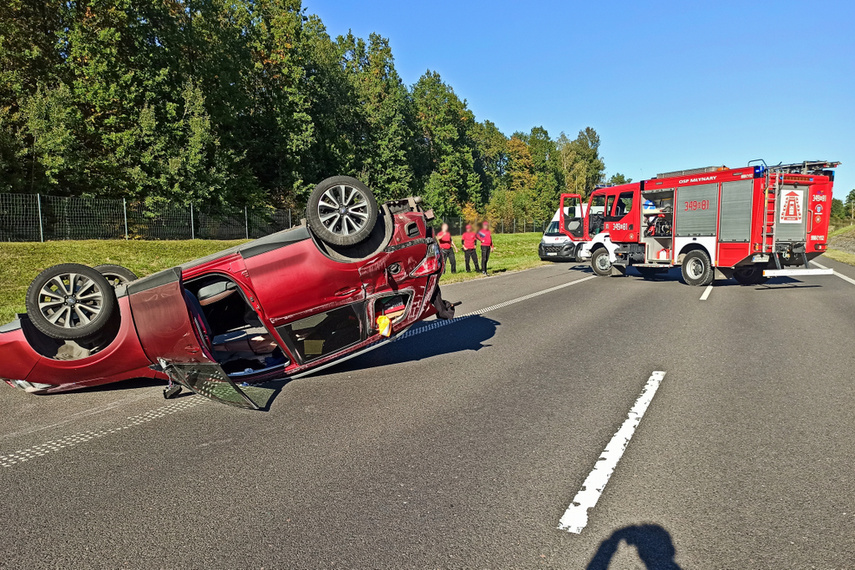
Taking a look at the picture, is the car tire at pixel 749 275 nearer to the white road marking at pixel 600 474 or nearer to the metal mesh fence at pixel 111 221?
the white road marking at pixel 600 474

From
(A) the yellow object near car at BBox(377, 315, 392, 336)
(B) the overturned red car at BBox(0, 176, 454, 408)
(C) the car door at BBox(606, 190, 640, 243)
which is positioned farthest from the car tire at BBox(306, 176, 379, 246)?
(C) the car door at BBox(606, 190, 640, 243)

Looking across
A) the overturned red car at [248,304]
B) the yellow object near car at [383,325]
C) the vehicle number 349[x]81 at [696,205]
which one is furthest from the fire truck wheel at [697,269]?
the yellow object near car at [383,325]

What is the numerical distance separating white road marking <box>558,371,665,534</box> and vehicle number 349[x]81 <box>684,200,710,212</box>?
10.7 m

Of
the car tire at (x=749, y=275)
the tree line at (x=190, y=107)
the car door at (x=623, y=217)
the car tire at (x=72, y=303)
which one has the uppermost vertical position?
the tree line at (x=190, y=107)

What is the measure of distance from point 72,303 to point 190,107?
23.3m

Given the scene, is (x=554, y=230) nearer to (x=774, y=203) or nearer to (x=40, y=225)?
(x=774, y=203)

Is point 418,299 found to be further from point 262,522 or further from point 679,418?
point 262,522

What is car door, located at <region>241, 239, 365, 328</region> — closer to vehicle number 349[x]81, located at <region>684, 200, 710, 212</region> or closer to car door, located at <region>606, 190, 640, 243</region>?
vehicle number 349[x]81, located at <region>684, 200, 710, 212</region>

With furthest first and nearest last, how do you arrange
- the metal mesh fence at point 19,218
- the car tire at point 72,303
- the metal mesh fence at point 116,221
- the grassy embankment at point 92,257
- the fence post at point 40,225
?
the fence post at point 40,225 < the metal mesh fence at point 116,221 < the metal mesh fence at point 19,218 < the grassy embankment at point 92,257 < the car tire at point 72,303

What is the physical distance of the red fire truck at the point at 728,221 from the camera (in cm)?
1258

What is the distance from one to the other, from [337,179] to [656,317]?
6.22 metres

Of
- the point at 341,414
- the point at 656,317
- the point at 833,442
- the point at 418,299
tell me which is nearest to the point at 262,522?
the point at 341,414

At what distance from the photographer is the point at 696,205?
13859mm

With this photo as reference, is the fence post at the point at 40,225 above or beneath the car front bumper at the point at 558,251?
above
